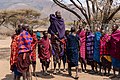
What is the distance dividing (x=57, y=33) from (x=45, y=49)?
2.26 feet

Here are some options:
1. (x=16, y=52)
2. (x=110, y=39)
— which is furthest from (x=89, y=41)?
(x=16, y=52)

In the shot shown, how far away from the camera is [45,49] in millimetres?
10469

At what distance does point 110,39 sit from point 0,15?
32.4m

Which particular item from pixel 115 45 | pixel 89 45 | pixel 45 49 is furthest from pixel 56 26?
pixel 115 45

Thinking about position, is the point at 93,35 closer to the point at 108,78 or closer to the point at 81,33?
the point at 81,33

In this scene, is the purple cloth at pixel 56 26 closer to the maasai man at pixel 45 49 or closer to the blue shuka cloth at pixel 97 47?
the maasai man at pixel 45 49

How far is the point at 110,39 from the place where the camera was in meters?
10.1

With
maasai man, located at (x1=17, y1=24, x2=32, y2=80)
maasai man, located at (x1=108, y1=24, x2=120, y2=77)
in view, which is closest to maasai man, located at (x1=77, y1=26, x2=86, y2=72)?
maasai man, located at (x1=108, y1=24, x2=120, y2=77)

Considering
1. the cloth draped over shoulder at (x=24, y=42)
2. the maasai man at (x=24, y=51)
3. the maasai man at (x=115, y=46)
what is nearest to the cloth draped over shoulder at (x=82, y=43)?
the maasai man at (x=115, y=46)

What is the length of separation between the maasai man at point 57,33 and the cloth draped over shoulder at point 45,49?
0.55ft

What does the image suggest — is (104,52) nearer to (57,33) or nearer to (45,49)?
(57,33)

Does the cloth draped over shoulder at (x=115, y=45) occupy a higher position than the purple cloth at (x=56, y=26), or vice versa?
the purple cloth at (x=56, y=26)

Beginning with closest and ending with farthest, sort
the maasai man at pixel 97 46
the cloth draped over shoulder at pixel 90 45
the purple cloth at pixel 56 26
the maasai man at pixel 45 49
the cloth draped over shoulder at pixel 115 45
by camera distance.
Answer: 1. the cloth draped over shoulder at pixel 115 45
2. the purple cloth at pixel 56 26
3. the maasai man at pixel 45 49
4. the maasai man at pixel 97 46
5. the cloth draped over shoulder at pixel 90 45

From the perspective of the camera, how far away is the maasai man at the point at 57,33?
10281mm
